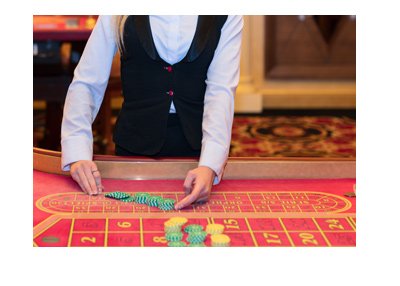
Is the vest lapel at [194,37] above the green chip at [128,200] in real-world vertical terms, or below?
above

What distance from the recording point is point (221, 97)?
2092 millimetres

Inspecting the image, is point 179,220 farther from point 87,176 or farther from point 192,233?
point 87,176

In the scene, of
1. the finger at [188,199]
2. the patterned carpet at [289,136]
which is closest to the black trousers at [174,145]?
the finger at [188,199]

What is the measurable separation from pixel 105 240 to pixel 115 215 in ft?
0.58

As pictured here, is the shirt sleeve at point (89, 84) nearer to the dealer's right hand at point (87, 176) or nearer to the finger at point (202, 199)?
the dealer's right hand at point (87, 176)

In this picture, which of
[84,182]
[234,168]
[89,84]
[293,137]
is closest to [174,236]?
[84,182]

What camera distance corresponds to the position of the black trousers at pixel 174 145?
2316mm

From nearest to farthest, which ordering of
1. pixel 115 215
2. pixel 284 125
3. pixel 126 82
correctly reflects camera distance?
pixel 115 215, pixel 126 82, pixel 284 125

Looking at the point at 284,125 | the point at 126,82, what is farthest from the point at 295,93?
the point at 126,82

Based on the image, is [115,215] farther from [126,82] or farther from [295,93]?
[295,93]

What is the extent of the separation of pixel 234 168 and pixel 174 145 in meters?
0.34

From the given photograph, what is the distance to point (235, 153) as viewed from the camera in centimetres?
498

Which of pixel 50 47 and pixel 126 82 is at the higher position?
pixel 50 47

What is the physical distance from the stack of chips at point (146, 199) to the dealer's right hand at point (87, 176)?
1.9 inches
